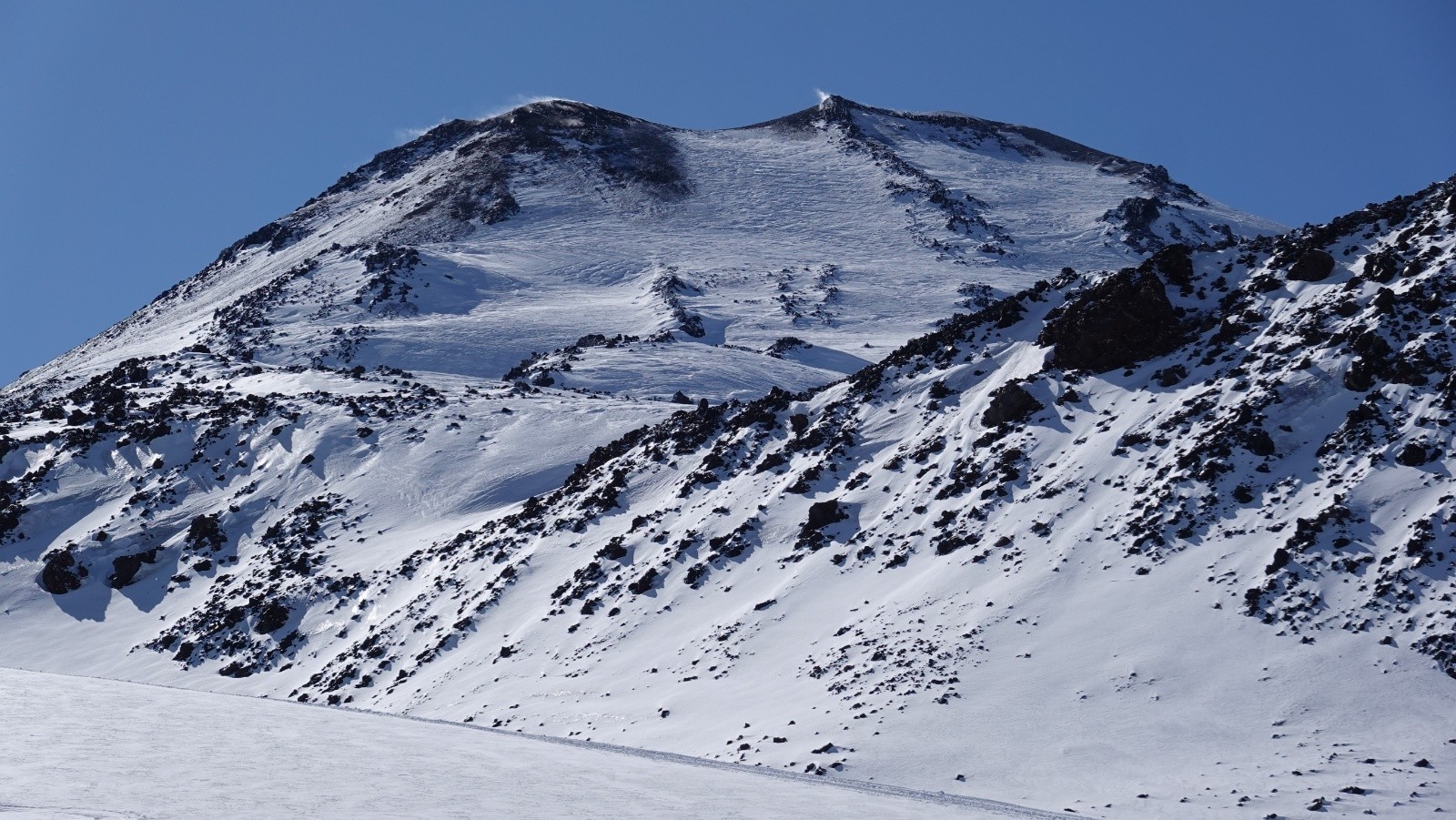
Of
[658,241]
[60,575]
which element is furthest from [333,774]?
[658,241]

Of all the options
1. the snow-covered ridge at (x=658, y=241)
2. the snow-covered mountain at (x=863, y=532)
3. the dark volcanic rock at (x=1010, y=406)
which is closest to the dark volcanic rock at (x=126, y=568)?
the snow-covered mountain at (x=863, y=532)

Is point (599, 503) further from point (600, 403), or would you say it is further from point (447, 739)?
point (447, 739)

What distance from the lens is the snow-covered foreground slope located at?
12539mm

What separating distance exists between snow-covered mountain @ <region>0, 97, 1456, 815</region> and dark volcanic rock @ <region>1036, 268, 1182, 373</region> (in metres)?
0.11

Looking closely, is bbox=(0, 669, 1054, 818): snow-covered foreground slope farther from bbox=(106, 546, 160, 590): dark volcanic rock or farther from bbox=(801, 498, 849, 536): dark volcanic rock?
bbox=(106, 546, 160, 590): dark volcanic rock

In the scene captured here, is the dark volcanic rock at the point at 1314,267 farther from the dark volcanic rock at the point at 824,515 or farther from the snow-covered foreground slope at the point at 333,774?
the snow-covered foreground slope at the point at 333,774

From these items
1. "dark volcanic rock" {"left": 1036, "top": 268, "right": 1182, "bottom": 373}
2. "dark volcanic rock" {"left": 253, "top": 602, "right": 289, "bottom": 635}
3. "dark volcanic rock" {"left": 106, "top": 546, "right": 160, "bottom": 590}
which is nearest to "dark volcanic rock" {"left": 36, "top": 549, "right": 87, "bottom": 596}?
"dark volcanic rock" {"left": 106, "top": 546, "right": 160, "bottom": 590}

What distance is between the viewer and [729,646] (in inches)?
1204

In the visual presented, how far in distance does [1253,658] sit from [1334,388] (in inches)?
400

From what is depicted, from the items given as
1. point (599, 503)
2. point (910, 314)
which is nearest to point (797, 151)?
point (910, 314)

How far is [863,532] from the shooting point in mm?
33812

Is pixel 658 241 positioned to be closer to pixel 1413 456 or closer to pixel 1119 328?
pixel 1119 328

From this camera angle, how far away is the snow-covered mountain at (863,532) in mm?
22641

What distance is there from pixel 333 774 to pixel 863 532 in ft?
69.7
